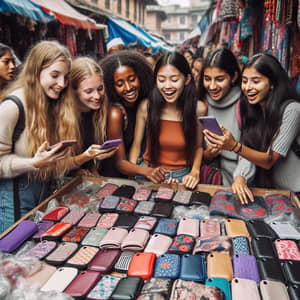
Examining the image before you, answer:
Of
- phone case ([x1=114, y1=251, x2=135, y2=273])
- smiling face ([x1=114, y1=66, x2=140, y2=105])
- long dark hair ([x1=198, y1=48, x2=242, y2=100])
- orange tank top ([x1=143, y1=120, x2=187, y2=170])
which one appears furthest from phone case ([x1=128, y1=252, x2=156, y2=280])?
long dark hair ([x1=198, y1=48, x2=242, y2=100])

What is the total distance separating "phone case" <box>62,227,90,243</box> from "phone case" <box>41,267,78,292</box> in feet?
0.77

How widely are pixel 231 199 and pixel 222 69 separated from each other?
1.01 meters

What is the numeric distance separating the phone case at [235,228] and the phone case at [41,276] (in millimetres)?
860

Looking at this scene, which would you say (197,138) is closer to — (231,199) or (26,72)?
(231,199)

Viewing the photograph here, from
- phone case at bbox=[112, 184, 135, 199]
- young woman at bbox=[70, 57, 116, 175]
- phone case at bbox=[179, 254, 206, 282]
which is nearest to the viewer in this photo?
phone case at bbox=[179, 254, 206, 282]

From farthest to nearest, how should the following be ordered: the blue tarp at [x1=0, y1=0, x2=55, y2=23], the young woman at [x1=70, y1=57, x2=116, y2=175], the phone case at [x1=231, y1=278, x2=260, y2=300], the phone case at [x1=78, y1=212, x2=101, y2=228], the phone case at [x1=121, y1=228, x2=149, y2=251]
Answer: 1. the blue tarp at [x1=0, y1=0, x2=55, y2=23]
2. the young woman at [x1=70, y1=57, x2=116, y2=175]
3. the phone case at [x1=78, y1=212, x2=101, y2=228]
4. the phone case at [x1=121, y1=228, x2=149, y2=251]
5. the phone case at [x1=231, y1=278, x2=260, y2=300]

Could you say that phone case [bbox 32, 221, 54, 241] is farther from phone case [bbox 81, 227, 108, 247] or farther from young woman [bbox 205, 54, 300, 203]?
young woman [bbox 205, 54, 300, 203]

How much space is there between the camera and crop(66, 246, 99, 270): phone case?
128cm

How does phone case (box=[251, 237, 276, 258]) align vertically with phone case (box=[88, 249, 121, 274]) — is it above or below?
above

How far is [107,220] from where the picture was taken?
5.42 feet

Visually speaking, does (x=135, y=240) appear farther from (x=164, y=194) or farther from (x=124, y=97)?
(x=124, y=97)

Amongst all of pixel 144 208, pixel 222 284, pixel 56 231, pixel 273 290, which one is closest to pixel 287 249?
pixel 273 290

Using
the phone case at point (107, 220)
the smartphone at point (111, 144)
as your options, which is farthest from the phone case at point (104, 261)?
the smartphone at point (111, 144)

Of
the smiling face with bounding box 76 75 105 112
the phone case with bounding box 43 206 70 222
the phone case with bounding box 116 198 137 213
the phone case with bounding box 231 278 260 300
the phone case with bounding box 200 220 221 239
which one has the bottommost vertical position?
the phone case with bounding box 231 278 260 300
